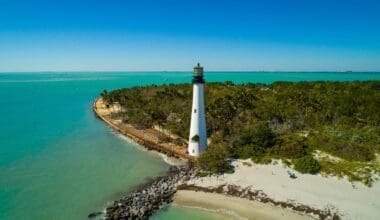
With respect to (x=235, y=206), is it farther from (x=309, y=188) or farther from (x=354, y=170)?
(x=354, y=170)

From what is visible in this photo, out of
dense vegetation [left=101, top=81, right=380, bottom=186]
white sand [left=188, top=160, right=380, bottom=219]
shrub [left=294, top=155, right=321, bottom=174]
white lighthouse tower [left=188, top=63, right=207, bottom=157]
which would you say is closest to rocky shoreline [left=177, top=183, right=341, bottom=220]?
white sand [left=188, top=160, right=380, bottom=219]

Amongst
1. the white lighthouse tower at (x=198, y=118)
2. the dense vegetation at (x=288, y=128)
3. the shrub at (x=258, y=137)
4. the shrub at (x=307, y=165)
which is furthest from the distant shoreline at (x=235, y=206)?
the shrub at (x=258, y=137)

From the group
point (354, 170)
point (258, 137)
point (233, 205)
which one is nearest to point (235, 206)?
point (233, 205)

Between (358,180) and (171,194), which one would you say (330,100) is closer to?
(358,180)

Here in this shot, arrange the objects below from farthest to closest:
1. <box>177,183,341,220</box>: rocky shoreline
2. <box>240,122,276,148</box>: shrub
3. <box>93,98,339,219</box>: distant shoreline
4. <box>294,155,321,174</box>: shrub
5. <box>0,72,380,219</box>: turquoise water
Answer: <box>240,122,276,148</box>: shrub
<box>294,155,321,174</box>: shrub
<box>0,72,380,219</box>: turquoise water
<box>93,98,339,219</box>: distant shoreline
<box>177,183,341,220</box>: rocky shoreline

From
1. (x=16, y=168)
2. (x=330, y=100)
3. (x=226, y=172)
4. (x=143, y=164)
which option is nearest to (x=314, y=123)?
(x=330, y=100)

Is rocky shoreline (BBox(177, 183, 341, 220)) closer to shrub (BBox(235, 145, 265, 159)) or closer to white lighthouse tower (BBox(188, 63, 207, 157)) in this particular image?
shrub (BBox(235, 145, 265, 159))

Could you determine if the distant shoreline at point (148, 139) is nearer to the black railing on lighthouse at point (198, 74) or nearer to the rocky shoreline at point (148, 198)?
the rocky shoreline at point (148, 198)
